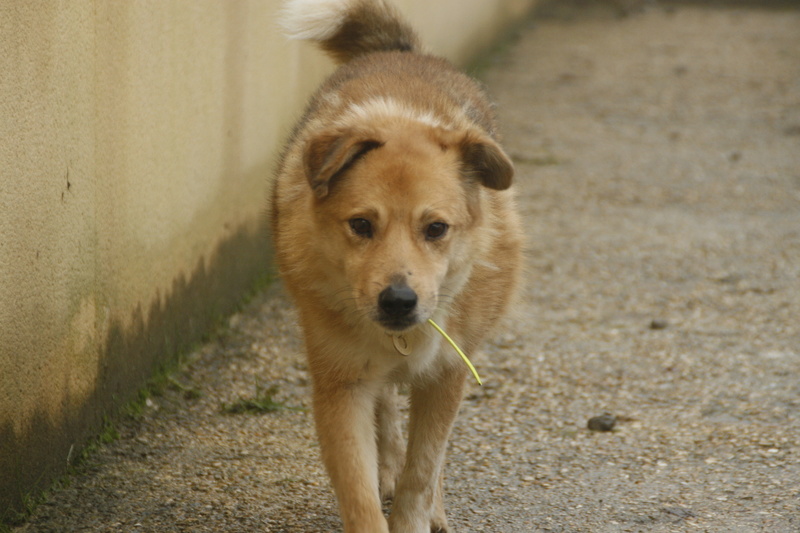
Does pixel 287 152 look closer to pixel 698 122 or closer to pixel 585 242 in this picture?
pixel 585 242

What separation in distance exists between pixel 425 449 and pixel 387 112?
1.06 metres

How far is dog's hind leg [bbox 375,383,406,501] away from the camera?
3.74 metres

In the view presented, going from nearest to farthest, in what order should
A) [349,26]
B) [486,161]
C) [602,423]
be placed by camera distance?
[486,161] → [602,423] → [349,26]

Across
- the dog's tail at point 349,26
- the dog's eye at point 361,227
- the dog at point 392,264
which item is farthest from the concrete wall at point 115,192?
the dog's eye at point 361,227

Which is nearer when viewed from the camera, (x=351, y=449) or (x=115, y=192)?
(x=351, y=449)

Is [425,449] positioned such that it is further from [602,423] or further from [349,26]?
[349,26]

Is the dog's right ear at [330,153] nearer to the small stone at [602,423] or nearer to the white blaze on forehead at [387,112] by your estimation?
the white blaze on forehead at [387,112]

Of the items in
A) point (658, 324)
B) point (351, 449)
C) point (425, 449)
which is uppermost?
point (351, 449)

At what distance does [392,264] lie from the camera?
2.93 meters

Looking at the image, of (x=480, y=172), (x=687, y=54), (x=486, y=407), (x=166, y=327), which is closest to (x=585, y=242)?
(x=486, y=407)

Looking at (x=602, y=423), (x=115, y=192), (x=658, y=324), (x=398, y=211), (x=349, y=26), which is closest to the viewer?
(x=398, y=211)

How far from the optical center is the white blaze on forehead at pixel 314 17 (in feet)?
14.0

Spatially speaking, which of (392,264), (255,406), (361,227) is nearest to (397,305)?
(392,264)

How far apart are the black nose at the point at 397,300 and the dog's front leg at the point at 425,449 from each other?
479 millimetres
